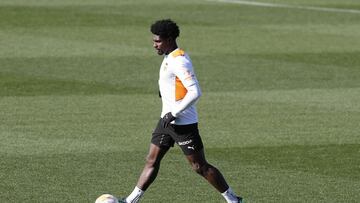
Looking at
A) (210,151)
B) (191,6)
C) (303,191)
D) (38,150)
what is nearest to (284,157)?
(210,151)

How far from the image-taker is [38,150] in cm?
1719

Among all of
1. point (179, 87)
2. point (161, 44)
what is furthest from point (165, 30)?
point (179, 87)

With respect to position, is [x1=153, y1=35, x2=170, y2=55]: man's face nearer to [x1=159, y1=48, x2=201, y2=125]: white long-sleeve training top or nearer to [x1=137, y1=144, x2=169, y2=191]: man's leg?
[x1=159, y1=48, x2=201, y2=125]: white long-sleeve training top

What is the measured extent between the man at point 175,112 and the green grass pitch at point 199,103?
88cm

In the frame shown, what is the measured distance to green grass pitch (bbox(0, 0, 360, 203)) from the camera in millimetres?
Answer: 15250

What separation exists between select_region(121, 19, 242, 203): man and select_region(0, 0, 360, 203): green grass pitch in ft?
2.90

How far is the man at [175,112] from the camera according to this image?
12875mm

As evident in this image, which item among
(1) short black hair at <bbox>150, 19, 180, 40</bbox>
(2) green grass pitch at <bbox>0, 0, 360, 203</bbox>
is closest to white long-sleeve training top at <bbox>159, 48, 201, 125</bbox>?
(1) short black hair at <bbox>150, 19, 180, 40</bbox>

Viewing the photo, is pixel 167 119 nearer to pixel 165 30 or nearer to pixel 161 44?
pixel 161 44

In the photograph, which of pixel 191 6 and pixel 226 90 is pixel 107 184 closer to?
pixel 226 90

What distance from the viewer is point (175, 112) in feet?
42.5

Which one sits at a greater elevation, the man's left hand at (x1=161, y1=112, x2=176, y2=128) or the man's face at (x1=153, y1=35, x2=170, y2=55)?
the man's face at (x1=153, y1=35, x2=170, y2=55)

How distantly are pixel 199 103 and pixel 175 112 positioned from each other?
30.1ft

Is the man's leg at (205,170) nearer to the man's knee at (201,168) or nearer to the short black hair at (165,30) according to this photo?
the man's knee at (201,168)
